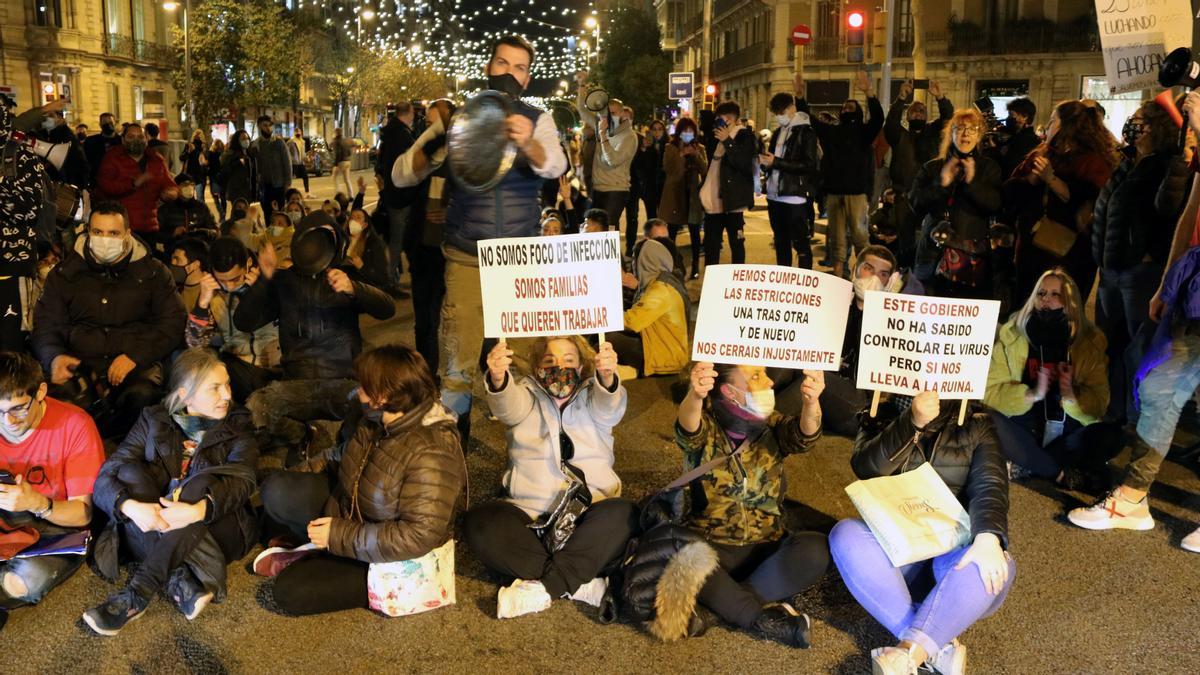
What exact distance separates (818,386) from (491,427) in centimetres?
315

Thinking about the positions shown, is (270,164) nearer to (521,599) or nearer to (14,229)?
(14,229)

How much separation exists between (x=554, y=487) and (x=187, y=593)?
4.99 feet

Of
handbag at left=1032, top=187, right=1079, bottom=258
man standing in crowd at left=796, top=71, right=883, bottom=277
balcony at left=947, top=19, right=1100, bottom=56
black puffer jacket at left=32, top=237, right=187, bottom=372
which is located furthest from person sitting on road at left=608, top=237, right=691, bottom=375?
balcony at left=947, top=19, right=1100, bottom=56

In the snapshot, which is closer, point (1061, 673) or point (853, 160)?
point (1061, 673)

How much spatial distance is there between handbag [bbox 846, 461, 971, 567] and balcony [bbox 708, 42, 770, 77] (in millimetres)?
51228

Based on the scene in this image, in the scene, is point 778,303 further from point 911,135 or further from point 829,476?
point 911,135

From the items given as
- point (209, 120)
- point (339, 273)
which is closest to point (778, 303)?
point (339, 273)

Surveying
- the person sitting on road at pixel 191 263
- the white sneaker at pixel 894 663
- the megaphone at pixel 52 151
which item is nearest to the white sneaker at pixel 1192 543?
the white sneaker at pixel 894 663

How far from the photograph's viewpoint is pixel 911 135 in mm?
12609

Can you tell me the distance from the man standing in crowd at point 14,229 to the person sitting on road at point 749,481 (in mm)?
4128

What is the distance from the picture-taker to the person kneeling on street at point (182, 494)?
14.7ft

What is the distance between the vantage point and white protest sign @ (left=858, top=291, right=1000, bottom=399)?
4.50 metres

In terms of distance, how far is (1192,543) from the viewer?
16.9ft

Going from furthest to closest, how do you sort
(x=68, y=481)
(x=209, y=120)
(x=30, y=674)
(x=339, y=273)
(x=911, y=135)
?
(x=209, y=120) < (x=911, y=135) < (x=339, y=273) < (x=68, y=481) < (x=30, y=674)
